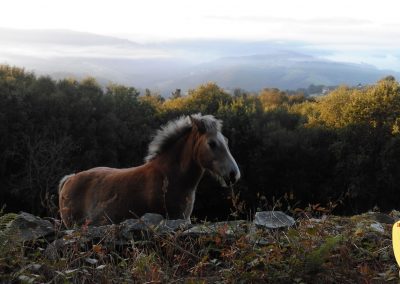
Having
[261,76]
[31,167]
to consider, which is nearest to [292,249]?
[31,167]

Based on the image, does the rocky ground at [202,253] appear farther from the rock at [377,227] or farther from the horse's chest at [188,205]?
the horse's chest at [188,205]

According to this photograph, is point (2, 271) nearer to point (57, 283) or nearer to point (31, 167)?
point (57, 283)

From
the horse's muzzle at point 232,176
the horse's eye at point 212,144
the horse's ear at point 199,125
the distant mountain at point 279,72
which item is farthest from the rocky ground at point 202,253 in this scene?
the distant mountain at point 279,72

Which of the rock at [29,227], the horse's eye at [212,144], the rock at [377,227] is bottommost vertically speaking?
the rock at [29,227]

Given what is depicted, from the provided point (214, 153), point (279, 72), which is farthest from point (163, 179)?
point (279, 72)

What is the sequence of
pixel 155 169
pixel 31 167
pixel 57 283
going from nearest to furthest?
pixel 57 283
pixel 155 169
pixel 31 167

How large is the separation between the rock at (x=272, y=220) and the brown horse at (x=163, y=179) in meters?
2.29

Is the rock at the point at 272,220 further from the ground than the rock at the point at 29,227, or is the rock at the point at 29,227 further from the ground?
the rock at the point at 272,220

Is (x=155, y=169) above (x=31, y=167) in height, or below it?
above

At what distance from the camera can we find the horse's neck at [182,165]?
300 inches

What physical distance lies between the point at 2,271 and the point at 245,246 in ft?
6.07

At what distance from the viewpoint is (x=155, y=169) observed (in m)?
7.61

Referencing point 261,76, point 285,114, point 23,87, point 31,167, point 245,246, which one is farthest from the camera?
point 261,76

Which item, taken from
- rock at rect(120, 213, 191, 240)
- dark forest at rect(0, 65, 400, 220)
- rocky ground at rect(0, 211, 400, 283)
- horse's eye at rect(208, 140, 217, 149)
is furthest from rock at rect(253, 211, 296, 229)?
dark forest at rect(0, 65, 400, 220)
